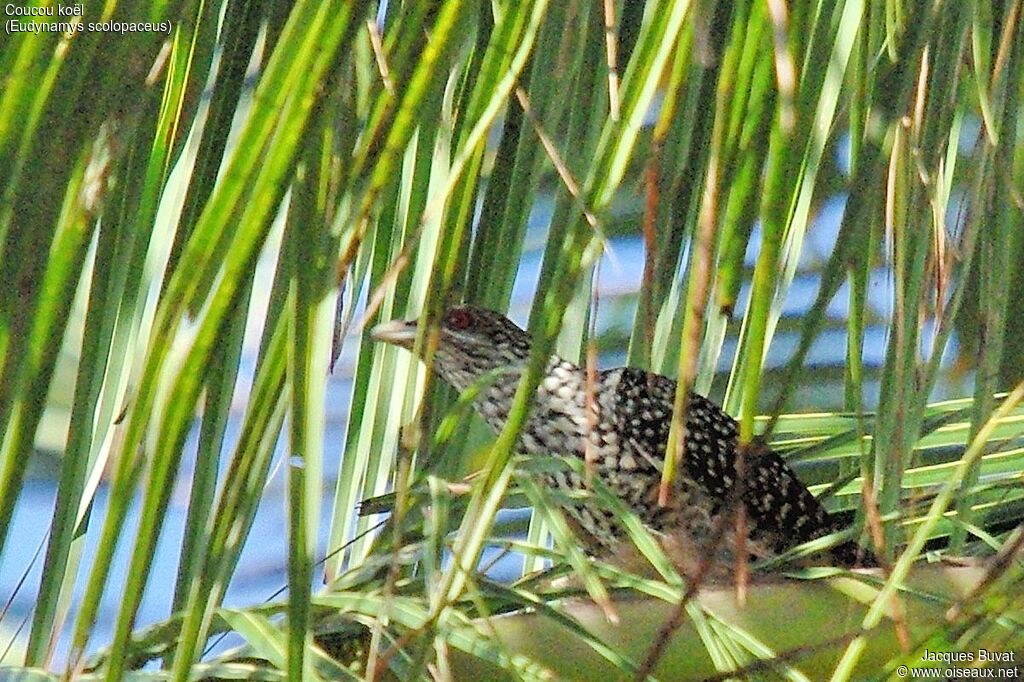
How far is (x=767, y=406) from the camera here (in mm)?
2223

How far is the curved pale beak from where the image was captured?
1183 mm

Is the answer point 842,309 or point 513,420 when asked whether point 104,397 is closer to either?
point 513,420

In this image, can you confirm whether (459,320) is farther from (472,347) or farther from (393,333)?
(393,333)

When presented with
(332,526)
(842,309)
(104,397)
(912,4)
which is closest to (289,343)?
(912,4)

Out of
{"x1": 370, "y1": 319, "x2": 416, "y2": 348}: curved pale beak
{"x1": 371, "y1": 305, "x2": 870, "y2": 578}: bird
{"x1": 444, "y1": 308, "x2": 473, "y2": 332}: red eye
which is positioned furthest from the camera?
{"x1": 444, "y1": 308, "x2": 473, "y2": 332}: red eye

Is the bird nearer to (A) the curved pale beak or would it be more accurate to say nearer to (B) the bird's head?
(B) the bird's head

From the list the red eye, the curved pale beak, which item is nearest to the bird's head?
the red eye

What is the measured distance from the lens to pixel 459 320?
8.27 feet

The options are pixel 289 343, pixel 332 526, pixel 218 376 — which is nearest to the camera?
pixel 289 343

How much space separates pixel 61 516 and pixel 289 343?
12.2 inches

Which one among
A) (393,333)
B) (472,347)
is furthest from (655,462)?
(393,333)

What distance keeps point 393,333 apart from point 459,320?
129 centimetres

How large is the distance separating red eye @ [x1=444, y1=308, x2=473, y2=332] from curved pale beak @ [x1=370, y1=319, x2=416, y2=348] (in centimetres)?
114

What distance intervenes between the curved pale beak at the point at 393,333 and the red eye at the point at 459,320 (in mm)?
1137
